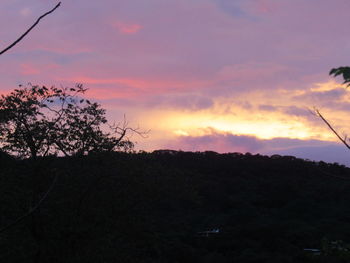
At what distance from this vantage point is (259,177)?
7075 centimetres

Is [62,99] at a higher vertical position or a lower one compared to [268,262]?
higher

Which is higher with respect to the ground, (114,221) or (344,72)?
(344,72)

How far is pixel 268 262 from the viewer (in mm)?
36938

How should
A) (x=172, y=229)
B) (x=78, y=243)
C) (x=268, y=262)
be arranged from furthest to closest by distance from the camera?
(x=172, y=229)
(x=268, y=262)
(x=78, y=243)

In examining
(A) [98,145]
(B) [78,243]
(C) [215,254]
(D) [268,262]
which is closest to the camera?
(B) [78,243]

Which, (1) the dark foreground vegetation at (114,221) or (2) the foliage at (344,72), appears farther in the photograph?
(1) the dark foreground vegetation at (114,221)

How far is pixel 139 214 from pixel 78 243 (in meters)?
2.39

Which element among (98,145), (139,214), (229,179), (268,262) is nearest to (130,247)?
(139,214)

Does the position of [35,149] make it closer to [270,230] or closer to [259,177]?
[270,230]

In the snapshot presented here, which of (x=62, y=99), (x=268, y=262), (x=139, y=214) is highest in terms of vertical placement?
(x=62, y=99)

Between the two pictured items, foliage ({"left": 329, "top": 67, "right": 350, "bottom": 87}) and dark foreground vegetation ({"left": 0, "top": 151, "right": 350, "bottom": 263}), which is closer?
foliage ({"left": 329, "top": 67, "right": 350, "bottom": 87})

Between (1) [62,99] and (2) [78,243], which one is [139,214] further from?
(1) [62,99]

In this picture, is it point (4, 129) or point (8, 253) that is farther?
point (4, 129)

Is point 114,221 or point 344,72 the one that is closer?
point 344,72
